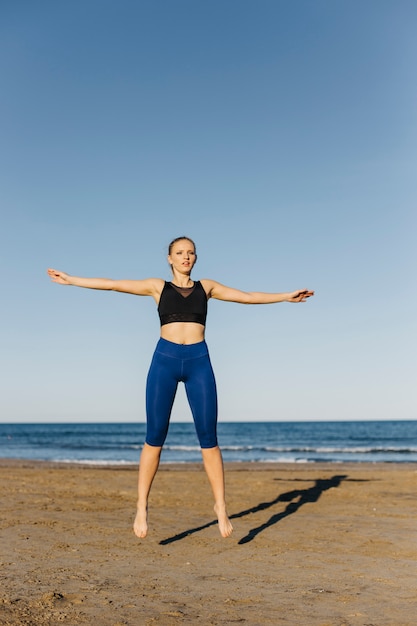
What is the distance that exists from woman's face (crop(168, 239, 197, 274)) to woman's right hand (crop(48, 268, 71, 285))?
41.6 inches

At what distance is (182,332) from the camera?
610cm

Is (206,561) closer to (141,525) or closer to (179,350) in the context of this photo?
(141,525)

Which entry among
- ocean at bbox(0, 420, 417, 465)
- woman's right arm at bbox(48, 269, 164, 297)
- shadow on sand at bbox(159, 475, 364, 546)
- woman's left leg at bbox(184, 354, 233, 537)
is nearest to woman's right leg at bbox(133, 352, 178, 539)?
woman's left leg at bbox(184, 354, 233, 537)

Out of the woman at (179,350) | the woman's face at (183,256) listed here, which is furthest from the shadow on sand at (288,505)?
the woman's face at (183,256)

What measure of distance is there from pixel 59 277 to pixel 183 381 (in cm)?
162

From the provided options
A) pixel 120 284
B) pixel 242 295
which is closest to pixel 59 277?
pixel 120 284

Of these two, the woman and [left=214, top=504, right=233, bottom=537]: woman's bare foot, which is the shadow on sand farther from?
the woman

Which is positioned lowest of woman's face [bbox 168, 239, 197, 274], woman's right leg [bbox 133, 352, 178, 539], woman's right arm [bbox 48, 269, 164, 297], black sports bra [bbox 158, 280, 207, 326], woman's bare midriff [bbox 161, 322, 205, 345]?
woman's right leg [bbox 133, 352, 178, 539]

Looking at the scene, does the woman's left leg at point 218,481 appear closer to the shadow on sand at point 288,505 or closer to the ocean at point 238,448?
the shadow on sand at point 288,505

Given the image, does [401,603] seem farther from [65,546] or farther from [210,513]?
[210,513]

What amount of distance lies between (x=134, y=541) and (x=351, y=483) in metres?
8.41

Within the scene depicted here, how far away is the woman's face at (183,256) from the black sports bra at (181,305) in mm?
197

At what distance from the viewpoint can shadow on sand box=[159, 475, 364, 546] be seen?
751 cm

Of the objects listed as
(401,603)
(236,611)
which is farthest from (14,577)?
(401,603)
